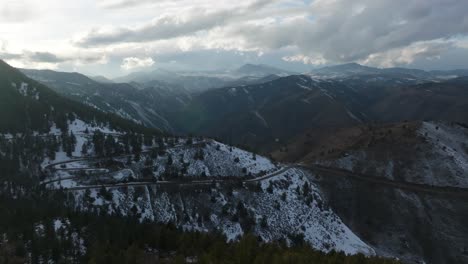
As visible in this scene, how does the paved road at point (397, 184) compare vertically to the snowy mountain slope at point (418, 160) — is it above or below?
below

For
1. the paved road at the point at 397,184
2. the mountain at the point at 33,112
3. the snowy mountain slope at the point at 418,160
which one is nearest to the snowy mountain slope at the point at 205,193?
the paved road at the point at 397,184

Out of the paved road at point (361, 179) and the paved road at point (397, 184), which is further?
the paved road at point (397, 184)

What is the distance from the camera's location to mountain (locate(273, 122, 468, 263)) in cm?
11806

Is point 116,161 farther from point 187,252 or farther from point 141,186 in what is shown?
point 187,252

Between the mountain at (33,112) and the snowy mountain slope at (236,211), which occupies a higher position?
the mountain at (33,112)

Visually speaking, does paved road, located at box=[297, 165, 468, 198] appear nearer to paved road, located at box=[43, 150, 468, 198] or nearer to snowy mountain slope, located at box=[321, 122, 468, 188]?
paved road, located at box=[43, 150, 468, 198]

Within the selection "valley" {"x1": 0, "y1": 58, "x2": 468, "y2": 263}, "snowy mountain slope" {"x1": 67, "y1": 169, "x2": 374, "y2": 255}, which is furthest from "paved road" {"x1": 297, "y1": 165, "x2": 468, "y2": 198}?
"snowy mountain slope" {"x1": 67, "y1": 169, "x2": 374, "y2": 255}

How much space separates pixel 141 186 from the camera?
374 feet

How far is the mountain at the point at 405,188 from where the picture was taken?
11806 cm

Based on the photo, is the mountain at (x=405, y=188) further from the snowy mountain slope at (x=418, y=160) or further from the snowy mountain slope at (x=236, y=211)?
the snowy mountain slope at (x=236, y=211)

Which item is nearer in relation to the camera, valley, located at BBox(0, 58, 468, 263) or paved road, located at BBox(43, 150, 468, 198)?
valley, located at BBox(0, 58, 468, 263)

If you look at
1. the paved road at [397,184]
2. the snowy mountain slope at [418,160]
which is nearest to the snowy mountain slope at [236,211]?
the paved road at [397,184]

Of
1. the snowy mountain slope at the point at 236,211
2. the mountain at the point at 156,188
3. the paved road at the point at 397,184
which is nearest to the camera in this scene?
the mountain at the point at 156,188

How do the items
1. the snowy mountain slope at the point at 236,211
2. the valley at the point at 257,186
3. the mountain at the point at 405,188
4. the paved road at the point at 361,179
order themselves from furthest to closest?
1. the paved road at the point at 361,179
2. the mountain at the point at 405,188
3. the valley at the point at 257,186
4. the snowy mountain slope at the point at 236,211
